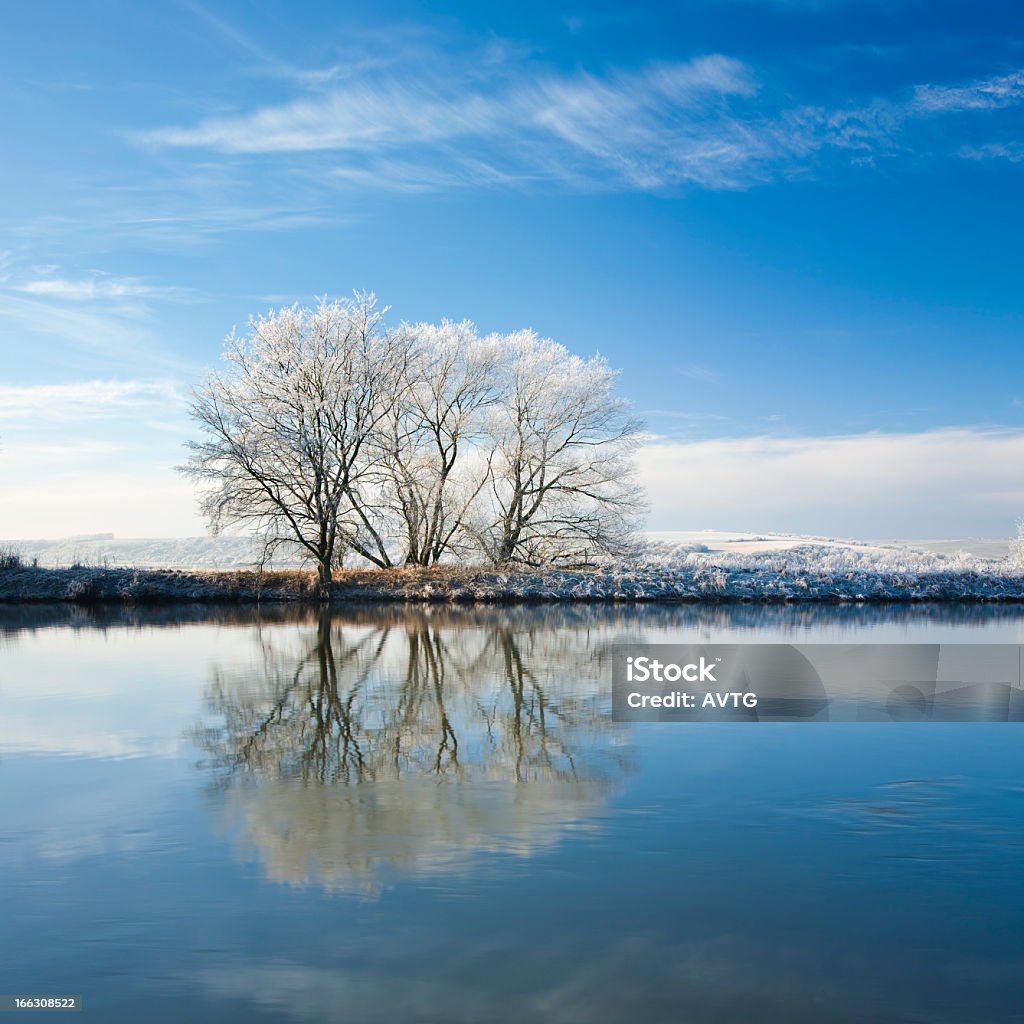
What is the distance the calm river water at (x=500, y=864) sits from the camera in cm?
301

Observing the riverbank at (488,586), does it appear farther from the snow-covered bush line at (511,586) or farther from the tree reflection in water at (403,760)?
the tree reflection in water at (403,760)

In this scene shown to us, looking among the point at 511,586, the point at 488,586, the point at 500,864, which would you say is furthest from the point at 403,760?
the point at 511,586

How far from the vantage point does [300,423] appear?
87.7ft

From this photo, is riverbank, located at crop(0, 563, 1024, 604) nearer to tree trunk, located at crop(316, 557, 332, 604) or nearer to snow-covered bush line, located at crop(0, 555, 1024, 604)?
snow-covered bush line, located at crop(0, 555, 1024, 604)

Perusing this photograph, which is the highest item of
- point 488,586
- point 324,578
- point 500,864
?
point 324,578

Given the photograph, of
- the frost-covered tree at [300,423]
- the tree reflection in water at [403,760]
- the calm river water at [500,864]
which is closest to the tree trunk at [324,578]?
the frost-covered tree at [300,423]

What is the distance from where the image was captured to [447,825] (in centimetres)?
464

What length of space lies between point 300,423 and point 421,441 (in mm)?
4455

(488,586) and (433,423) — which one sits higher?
(433,423)

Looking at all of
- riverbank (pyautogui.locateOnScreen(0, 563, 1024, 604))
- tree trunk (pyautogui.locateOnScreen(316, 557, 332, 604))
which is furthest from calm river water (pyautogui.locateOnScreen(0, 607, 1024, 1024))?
tree trunk (pyautogui.locateOnScreen(316, 557, 332, 604))

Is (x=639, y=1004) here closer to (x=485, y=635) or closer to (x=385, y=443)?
(x=485, y=635)

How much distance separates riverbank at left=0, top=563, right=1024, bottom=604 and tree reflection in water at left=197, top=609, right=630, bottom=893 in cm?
1425

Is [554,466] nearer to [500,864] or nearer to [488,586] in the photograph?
[488,586]

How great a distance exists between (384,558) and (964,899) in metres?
26.4
